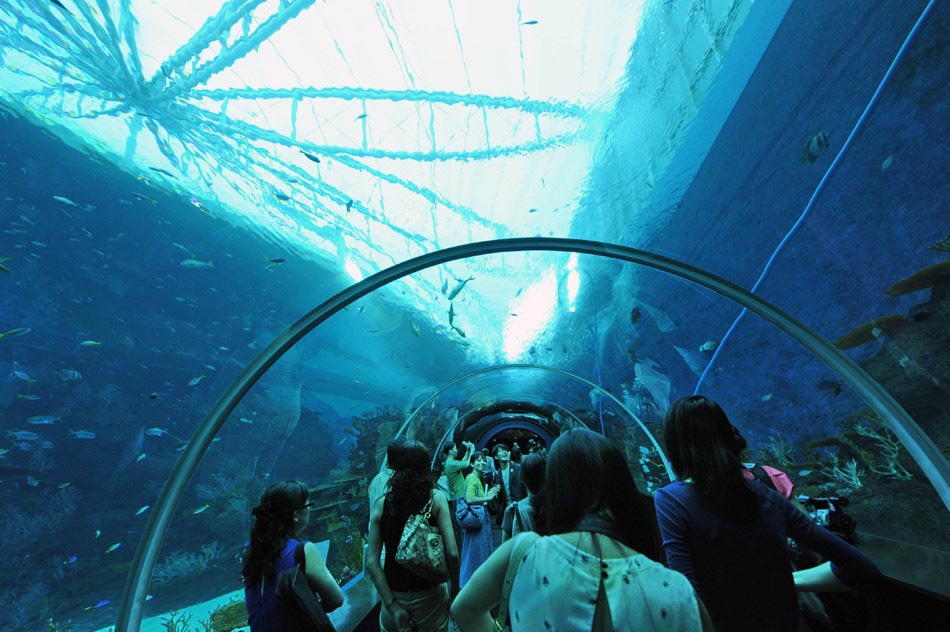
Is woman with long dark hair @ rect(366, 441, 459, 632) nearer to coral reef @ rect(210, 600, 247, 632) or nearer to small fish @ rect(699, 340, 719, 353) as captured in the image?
coral reef @ rect(210, 600, 247, 632)

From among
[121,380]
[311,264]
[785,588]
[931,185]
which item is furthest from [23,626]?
[931,185]

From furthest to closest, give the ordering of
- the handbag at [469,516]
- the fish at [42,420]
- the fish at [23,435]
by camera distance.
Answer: the fish at [42,420]
the fish at [23,435]
the handbag at [469,516]

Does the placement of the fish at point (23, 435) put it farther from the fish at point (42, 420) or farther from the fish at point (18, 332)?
the fish at point (18, 332)

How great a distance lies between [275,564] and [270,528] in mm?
202

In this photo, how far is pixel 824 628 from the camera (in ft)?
5.65

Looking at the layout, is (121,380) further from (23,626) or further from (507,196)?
(507,196)

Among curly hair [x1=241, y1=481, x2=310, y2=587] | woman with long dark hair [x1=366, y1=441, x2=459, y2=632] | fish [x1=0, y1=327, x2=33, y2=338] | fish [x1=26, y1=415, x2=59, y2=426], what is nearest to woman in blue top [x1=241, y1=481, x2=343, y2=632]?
curly hair [x1=241, y1=481, x2=310, y2=587]

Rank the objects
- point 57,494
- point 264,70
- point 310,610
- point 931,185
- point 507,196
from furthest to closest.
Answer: point 57,494
point 507,196
point 264,70
point 931,185
point 310,610

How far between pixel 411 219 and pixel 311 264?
3.71m

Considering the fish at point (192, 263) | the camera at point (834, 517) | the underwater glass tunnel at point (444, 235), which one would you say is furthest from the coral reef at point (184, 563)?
the camera at point (834, 517)

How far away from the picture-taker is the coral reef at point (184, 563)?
1002cm

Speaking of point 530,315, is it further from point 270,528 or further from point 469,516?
point 270,528

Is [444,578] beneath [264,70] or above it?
beneath

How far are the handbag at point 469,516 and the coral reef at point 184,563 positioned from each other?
32.1 ft
